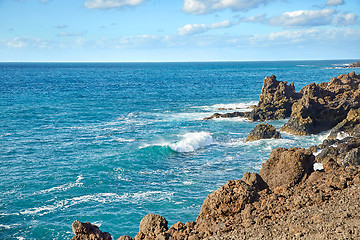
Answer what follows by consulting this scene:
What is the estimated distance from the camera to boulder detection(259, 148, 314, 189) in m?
18.4

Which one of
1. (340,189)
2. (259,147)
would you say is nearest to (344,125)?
(259,147)

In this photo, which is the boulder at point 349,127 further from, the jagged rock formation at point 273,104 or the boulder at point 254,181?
the boulder at point 254,181

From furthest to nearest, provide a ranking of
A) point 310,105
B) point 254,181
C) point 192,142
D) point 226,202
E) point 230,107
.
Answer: point 230,107 < point 310,105 < point 192,142 < point 254,181 < point 226,202

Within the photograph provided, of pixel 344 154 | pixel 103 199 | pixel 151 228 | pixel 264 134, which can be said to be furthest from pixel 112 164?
pixel 344 154

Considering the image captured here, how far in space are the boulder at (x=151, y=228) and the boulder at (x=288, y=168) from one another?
658 cm

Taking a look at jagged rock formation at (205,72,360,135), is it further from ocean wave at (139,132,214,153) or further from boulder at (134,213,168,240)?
boulder at (134,213,168,240)

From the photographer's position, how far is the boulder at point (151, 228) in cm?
1449

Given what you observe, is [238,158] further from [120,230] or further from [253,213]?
[253,213]

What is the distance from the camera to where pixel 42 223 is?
23.0 metres

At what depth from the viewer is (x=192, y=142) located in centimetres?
4141

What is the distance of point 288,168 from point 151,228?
314 inches

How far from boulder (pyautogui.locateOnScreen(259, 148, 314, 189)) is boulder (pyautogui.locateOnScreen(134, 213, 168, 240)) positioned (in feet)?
21.6

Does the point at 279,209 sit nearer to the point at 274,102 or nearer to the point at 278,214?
the point at 278,214

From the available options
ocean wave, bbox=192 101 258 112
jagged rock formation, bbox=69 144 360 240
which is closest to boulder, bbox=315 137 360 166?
jagged rock formation, bbox=69 144 360 240
